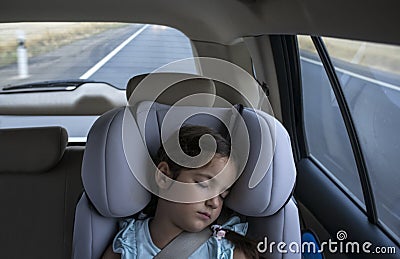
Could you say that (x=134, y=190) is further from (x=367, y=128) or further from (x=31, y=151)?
(x=367, y=128)

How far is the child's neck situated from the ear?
120 mm

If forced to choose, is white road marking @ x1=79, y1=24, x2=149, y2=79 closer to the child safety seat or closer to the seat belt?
the child safety seat

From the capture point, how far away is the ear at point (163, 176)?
2029 millimetres

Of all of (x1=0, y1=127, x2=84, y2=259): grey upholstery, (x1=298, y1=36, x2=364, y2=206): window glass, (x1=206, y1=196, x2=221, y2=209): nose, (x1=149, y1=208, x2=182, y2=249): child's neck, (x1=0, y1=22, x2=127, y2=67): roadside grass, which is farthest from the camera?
(x1=0, y1=22, x2=127, y2=67): roadside grass

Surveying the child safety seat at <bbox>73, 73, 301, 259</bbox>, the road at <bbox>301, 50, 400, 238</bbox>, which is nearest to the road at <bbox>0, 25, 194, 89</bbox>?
the road at <bbox>301, 50, 400, 238</bbox>

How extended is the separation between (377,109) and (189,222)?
1096mm

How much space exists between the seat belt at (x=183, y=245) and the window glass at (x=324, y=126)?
1.05 meters

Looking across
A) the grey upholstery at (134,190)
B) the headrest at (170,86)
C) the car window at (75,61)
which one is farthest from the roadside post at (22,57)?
the grey upholstery at (134,190)

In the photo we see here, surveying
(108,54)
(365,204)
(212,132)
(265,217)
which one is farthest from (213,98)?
(108,54)

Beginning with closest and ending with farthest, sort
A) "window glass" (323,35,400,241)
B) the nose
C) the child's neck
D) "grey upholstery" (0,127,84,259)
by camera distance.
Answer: the nose → the child's neck → "window glass" (323,35,400,241) → "grey upholstery" (0,127,84,259)

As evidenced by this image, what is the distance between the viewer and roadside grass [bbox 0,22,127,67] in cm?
340

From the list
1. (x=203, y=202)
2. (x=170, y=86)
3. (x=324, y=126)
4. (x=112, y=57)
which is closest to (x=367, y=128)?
(x=324, y=126)

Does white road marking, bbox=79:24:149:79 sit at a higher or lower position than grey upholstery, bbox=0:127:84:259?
higher

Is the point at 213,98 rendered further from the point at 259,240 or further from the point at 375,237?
the point at 375,237
